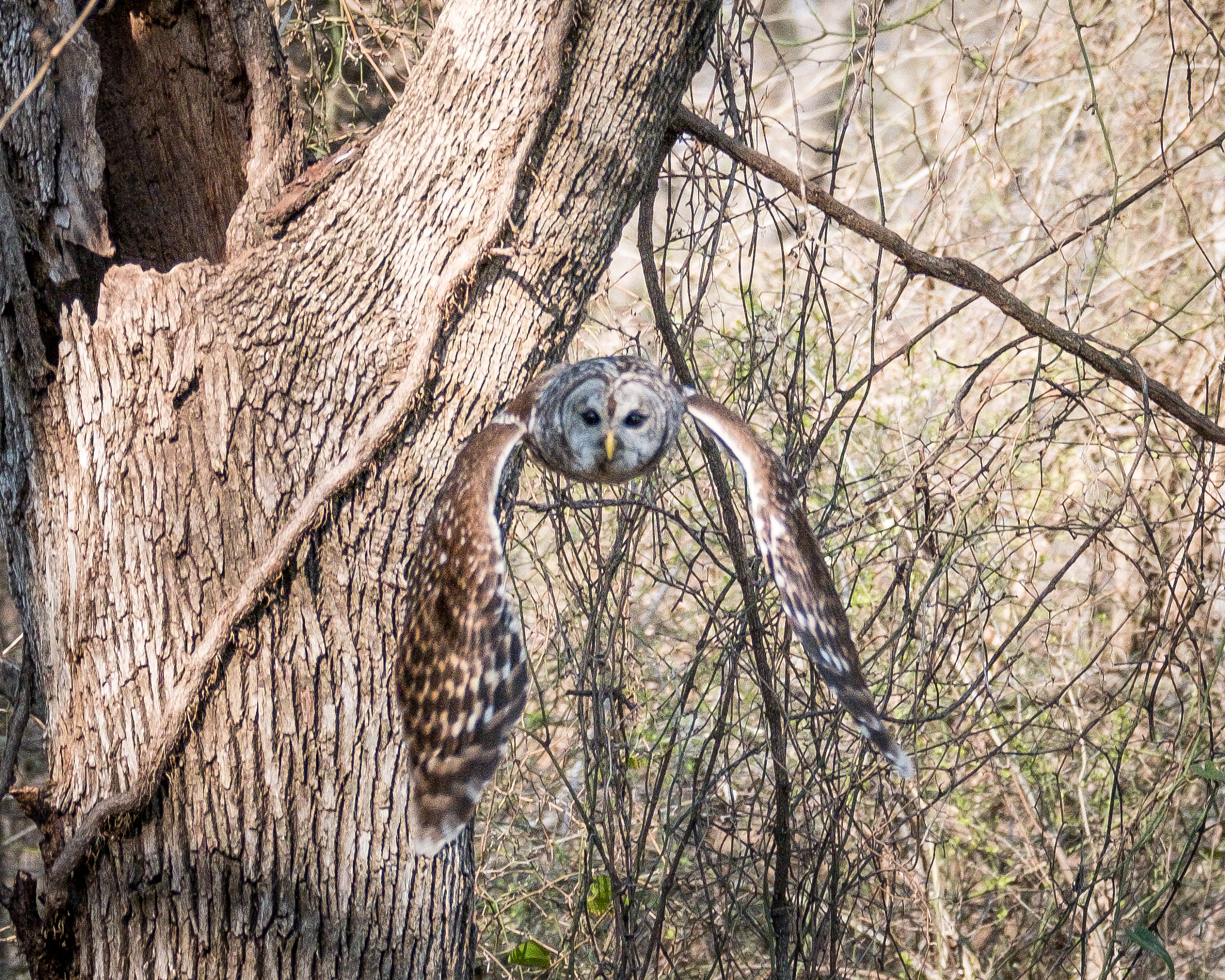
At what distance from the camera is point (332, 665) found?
5.43 ft

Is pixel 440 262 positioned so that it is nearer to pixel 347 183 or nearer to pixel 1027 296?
pixel 347 183

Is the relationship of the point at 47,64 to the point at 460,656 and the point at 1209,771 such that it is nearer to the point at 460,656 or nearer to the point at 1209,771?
the point at 460,656

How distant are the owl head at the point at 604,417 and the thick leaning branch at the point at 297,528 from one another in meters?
0.22

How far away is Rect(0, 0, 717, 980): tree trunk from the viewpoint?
162 cm

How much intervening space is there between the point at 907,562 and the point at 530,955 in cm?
156

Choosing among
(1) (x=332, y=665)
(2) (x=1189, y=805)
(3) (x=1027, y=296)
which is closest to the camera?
(1) (x=332, y=665)

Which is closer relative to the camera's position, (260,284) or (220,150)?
(260,284)

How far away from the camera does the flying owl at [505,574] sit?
4.30 ft

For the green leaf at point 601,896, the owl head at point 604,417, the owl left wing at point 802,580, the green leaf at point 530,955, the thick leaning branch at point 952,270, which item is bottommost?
the green leaf at point 530,955

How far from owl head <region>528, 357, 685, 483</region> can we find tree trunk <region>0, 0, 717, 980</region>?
0.33 feet

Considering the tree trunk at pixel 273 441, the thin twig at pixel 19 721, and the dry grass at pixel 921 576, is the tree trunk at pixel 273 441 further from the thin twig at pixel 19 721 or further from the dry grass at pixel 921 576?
the dry grass at pixel 921 576

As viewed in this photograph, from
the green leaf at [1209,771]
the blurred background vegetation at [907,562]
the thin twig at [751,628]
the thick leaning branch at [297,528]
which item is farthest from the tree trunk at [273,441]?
the green leaf at [1209,771]

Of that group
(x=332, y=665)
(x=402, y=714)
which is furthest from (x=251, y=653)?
(x=402, y=714)

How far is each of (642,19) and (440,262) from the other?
54 cm
